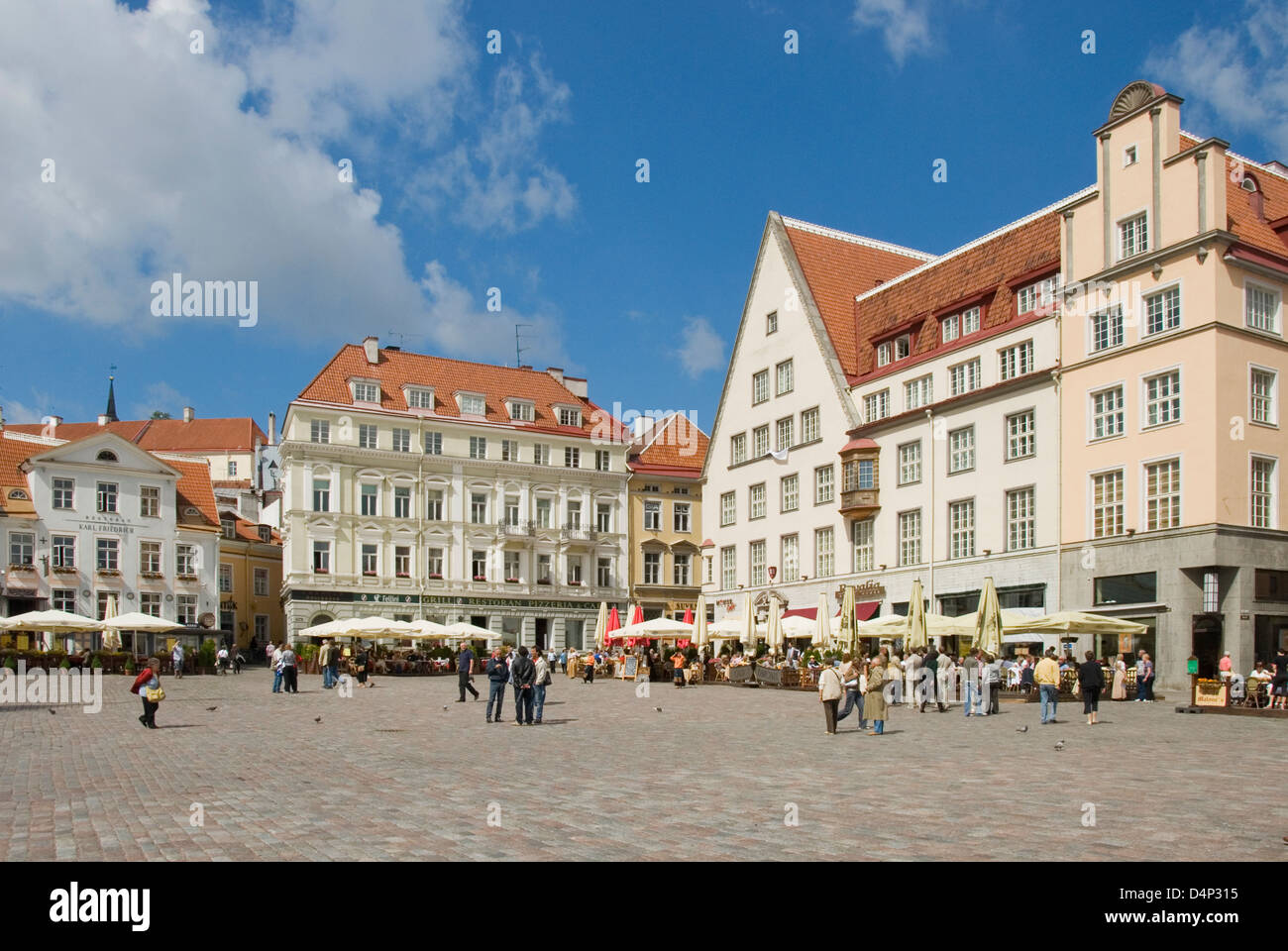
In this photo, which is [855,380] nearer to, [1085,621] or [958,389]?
[958,389]

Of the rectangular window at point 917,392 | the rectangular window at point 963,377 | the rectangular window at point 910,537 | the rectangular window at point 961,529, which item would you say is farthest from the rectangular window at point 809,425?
the rectangular window at point 961,529

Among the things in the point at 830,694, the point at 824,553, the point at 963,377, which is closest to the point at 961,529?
the point at 963,377

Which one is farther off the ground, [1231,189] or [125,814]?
[1231,189]

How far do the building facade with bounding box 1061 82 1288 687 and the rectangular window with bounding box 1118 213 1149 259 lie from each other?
5cm

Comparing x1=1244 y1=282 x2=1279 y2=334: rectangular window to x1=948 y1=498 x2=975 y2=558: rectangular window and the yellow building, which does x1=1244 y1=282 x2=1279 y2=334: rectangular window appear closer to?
x1=948 y1=498 x2=975 y2=558: rectangular window

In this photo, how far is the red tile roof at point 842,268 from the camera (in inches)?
2228

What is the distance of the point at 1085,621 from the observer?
33.0 metres

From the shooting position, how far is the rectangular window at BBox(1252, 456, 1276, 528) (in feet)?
123

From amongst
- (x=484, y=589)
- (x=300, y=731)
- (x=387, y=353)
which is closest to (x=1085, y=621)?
(x=300, y=731)

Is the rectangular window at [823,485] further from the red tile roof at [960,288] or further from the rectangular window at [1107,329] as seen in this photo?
the rectangular window at [1107,329]

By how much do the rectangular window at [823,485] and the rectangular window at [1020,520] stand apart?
11119 mm

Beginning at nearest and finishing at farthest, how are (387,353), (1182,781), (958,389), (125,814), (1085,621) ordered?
(125,814) < (1182,781) < (1085,621) < (958,389) < (387,353)

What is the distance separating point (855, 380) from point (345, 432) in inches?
1161

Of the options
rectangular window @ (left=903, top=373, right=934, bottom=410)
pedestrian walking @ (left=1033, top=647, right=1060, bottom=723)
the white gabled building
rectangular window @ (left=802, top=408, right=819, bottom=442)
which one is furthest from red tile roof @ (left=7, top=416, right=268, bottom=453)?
pedestrian walking @ (left=1033, top=647, right=1060, bottom=723)
